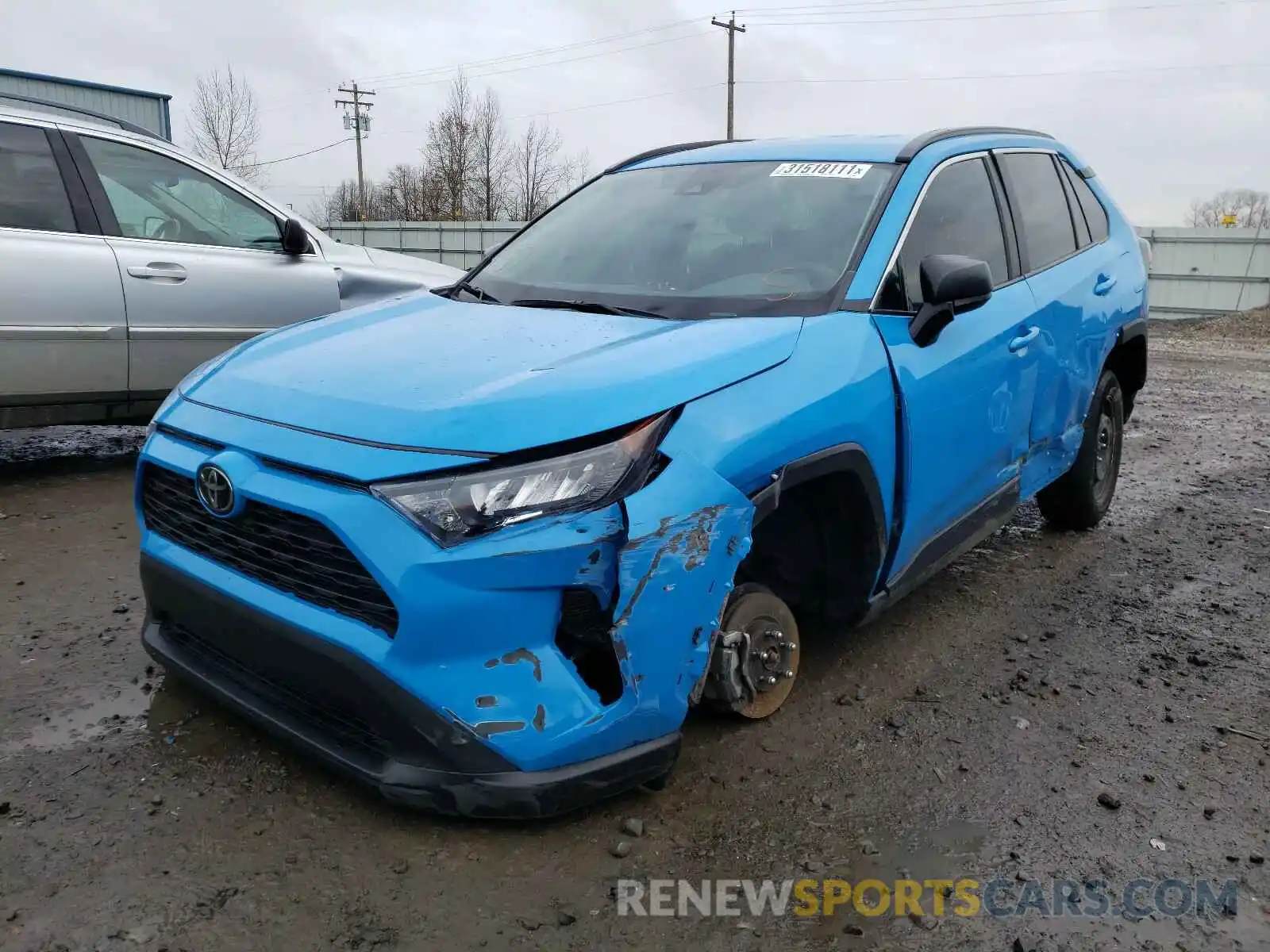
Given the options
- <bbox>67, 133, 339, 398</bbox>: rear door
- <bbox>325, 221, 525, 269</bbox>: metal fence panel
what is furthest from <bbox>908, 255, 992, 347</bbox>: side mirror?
<bbox>325, 221, 525, 269</bbox>: metal fence panel

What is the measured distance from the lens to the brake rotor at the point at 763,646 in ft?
8.86

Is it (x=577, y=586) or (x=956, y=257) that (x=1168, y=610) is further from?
(x=577, y=586)

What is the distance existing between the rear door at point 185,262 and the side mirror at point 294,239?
10 cm

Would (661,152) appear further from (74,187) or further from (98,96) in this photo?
(98,96)

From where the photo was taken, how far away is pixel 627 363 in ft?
→ 7.82

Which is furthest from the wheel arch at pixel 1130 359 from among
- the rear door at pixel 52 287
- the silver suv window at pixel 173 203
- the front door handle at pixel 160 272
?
the rear door at pixel 52 287

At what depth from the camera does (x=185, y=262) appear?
16.9 ft

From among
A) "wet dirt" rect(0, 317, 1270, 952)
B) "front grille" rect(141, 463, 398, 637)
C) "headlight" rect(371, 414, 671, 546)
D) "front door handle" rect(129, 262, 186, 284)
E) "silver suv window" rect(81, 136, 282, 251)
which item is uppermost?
"silver suv window" rect(81, 136, 282, 251)

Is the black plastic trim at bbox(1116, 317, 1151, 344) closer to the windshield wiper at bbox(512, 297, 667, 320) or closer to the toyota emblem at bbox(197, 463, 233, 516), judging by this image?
the windshield wiper at bbox(512, 297, 667, 320)

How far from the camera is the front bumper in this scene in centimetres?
212

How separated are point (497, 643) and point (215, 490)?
32.1 inches

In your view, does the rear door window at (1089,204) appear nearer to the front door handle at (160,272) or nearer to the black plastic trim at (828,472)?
the black plastic trim at (828,472)

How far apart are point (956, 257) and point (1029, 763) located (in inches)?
59.3

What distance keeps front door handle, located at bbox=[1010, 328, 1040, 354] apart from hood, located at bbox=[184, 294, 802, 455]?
1209 millimetres
